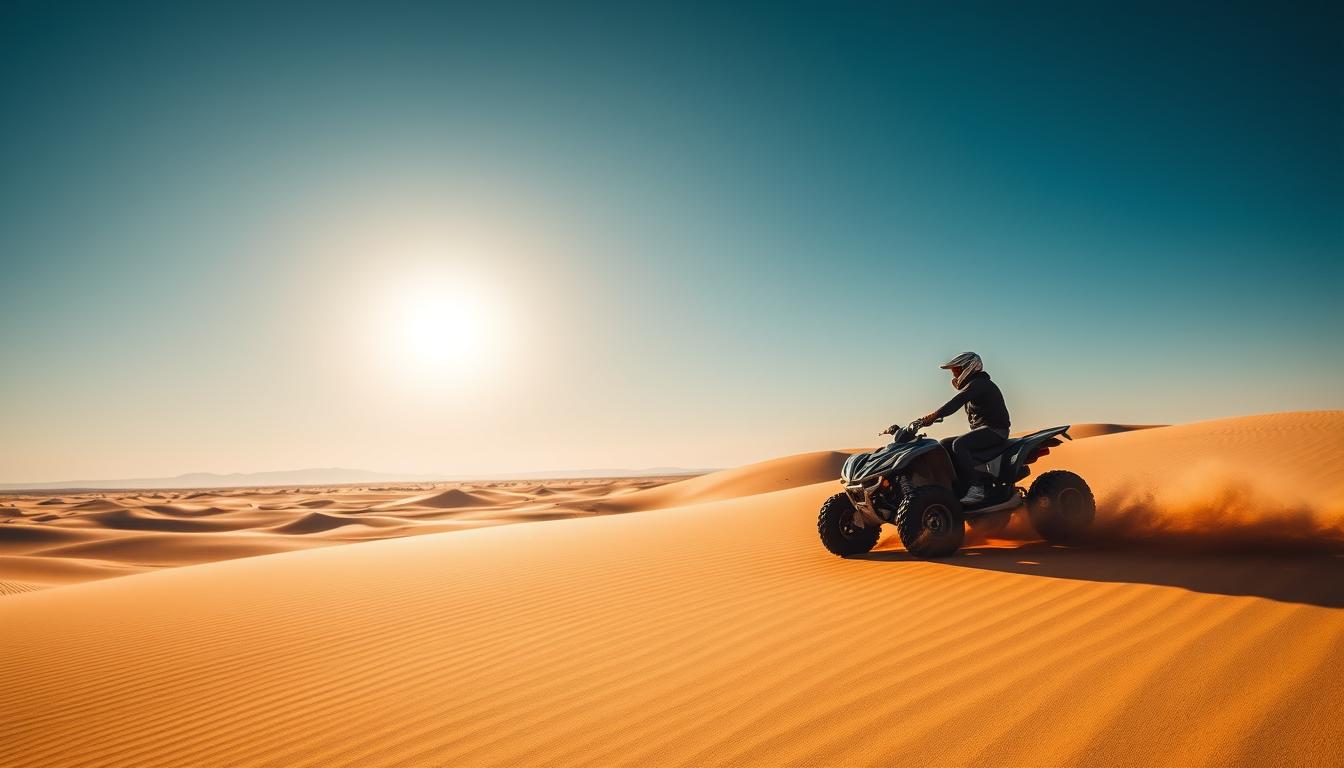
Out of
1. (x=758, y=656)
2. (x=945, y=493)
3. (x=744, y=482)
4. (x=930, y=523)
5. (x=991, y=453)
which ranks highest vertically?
(x=991, y=453)

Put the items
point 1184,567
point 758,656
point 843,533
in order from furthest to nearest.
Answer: point 843,533
point 1184,567
point 758,656

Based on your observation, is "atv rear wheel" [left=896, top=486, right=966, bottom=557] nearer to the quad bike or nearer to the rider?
the quad bike

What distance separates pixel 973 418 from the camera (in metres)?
6.22

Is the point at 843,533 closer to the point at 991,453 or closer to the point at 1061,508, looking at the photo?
the point at 991,453

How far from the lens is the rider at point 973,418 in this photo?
19.5 feet

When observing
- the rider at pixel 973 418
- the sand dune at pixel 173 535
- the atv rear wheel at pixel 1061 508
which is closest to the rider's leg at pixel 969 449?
the rider at pixel 973 418

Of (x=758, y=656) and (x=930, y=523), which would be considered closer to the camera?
(x=758, y=656)

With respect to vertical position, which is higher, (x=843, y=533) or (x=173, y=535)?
(x=173, y=535)

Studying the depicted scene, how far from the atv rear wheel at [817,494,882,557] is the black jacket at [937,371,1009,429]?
1559 mm

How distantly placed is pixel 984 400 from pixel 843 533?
198 centimetres

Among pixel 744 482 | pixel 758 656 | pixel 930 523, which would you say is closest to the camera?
pixel 758 656

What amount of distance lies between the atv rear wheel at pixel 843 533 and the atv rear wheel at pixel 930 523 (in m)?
0.87

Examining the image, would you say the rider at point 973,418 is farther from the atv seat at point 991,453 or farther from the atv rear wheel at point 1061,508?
the atv rear wheel at point 1061,508

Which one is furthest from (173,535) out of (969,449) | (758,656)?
(969,449)
